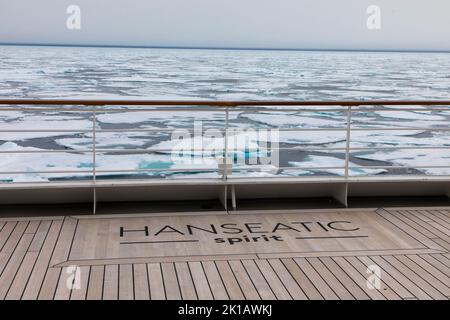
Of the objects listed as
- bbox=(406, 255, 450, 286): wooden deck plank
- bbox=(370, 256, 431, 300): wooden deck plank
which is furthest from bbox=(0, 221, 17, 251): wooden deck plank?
bbox=(406, 255, 450, 286): wooden deck plank

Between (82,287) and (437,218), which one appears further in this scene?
(437,218)

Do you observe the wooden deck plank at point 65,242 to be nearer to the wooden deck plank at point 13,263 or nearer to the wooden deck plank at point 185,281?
the wooden deck plank at point 13,263

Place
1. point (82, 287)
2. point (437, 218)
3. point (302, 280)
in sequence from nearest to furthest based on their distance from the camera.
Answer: point (82, 287)
point (302, 280)
point (437, 218)

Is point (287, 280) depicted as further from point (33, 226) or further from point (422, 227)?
point (33, 226)

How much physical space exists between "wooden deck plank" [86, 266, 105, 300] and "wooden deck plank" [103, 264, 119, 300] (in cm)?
1

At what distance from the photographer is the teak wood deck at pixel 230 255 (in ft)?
6.18

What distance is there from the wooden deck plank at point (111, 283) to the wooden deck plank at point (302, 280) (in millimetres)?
565

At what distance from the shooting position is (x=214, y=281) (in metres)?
1.96

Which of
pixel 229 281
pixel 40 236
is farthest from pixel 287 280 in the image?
pixel 40 236

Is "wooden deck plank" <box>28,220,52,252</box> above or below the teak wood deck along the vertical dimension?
above

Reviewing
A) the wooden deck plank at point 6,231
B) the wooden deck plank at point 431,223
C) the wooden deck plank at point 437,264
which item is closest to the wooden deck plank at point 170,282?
the wooden deck plank at point 6,231

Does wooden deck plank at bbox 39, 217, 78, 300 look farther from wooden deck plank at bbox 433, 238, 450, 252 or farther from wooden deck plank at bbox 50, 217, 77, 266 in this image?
wooden deck plank at bbox 433, 238, 450, 252

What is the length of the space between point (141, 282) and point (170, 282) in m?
0.09

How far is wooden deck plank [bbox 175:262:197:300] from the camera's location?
1836 mm
